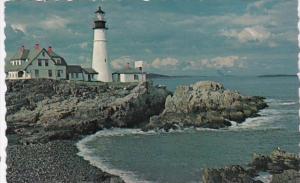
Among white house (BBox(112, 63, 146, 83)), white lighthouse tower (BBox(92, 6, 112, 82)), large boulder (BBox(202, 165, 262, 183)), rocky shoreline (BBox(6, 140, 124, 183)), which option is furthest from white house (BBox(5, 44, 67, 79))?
large boulder (BBox(202, 165, 262, 183))

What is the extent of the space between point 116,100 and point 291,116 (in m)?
1.40

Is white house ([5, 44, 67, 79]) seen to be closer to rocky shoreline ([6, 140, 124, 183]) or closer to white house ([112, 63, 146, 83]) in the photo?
white house ([112, 63, 146, 83])

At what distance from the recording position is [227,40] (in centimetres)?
371

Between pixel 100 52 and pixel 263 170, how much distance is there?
158cm

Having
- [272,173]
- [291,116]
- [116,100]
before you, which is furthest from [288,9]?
[116,100]

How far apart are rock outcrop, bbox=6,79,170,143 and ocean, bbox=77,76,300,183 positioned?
105mm

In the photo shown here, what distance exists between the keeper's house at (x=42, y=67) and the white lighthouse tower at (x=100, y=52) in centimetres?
6

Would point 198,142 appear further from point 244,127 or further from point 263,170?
point 263,170

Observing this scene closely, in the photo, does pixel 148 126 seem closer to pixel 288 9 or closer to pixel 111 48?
pixel 111 48

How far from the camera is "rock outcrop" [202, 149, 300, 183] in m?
3.50

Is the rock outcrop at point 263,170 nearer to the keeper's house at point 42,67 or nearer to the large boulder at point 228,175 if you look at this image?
the large boulder at point 228,175

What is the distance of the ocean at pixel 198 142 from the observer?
139 inches

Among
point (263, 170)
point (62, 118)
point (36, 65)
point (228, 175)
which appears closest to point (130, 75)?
point (62, 118)

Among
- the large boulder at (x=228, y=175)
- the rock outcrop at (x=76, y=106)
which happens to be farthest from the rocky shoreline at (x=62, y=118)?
the large boulder at (x=228, y=175)
